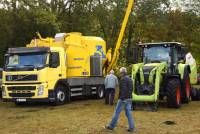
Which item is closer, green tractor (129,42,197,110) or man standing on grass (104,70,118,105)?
green tractor (129,42,197,110)

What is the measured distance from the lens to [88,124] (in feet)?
52.1

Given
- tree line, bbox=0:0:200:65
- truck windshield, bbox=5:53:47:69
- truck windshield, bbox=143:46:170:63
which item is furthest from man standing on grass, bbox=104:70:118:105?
tree line, bbox=0:0:200:65

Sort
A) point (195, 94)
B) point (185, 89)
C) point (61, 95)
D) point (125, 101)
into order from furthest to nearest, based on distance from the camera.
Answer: point (195, 94)
point (61, 95)
point (185, 89)
point (125, 101)

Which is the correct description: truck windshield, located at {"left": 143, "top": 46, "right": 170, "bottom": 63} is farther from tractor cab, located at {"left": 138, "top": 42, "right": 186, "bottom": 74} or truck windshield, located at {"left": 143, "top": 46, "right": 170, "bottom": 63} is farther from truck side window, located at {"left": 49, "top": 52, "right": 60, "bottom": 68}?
truck side window, located at {"left": 49, "top": 52, "right": 60, "bottom": 68}

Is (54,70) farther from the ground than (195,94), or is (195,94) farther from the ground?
(54,70)

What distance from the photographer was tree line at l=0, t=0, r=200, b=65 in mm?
37375

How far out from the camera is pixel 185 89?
2172 cm

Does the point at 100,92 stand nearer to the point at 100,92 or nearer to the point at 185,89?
the point at 100,92

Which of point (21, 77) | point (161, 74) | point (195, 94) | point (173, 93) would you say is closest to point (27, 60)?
point (21, 77)

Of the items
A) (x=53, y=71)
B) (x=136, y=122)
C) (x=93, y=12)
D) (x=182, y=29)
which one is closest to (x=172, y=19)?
(x=182, y=29)

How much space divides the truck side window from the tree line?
1369cm

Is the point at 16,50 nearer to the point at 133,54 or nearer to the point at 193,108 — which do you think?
the point at 133,54

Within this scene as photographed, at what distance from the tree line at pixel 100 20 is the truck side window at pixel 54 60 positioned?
13.7m

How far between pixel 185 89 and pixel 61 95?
19.7 feet
